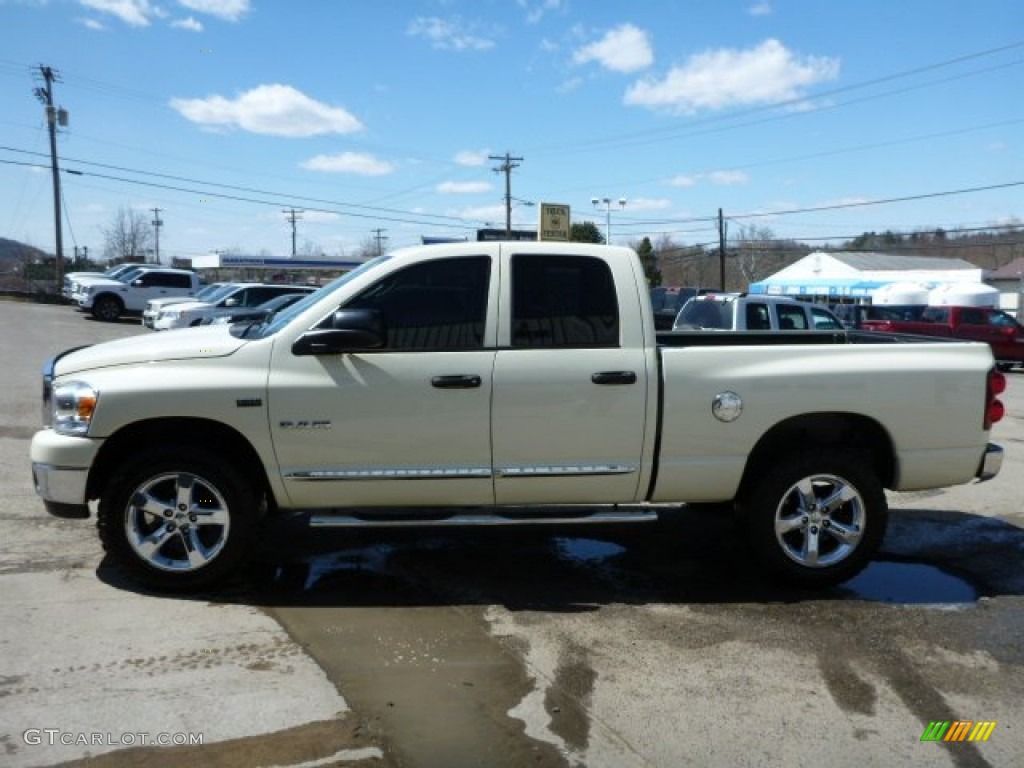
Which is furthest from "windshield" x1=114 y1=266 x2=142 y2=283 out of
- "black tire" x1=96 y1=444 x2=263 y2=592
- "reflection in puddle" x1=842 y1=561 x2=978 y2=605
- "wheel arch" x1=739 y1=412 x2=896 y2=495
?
"reflection in puddle" x1=842 y1=561 x2=978 y2=605

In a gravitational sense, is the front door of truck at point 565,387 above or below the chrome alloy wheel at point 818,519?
above

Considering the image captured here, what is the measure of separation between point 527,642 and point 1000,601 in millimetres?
2969

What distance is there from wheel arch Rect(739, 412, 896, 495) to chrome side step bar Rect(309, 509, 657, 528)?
2.58ft

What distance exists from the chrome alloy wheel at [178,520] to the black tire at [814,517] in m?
3.09

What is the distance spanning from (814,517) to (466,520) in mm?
2076

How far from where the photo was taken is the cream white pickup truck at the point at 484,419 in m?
4.60

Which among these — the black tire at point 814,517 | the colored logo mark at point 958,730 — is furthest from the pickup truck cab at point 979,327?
the colored logo mark at point 958,730

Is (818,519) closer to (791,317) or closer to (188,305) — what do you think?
(791,317)

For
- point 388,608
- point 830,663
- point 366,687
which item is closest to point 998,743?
point 830,663

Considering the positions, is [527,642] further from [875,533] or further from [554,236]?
[554,236]

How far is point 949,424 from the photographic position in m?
5.04

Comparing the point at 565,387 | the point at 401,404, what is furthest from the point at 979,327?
the point at 401,404

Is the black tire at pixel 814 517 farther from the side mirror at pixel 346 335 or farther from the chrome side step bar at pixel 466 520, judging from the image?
the side mirror at pixel 346 335

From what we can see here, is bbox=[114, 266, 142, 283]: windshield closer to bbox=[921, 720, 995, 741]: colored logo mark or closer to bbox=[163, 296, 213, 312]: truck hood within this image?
bbox=[163, 296, 213, 312]: truck hood
